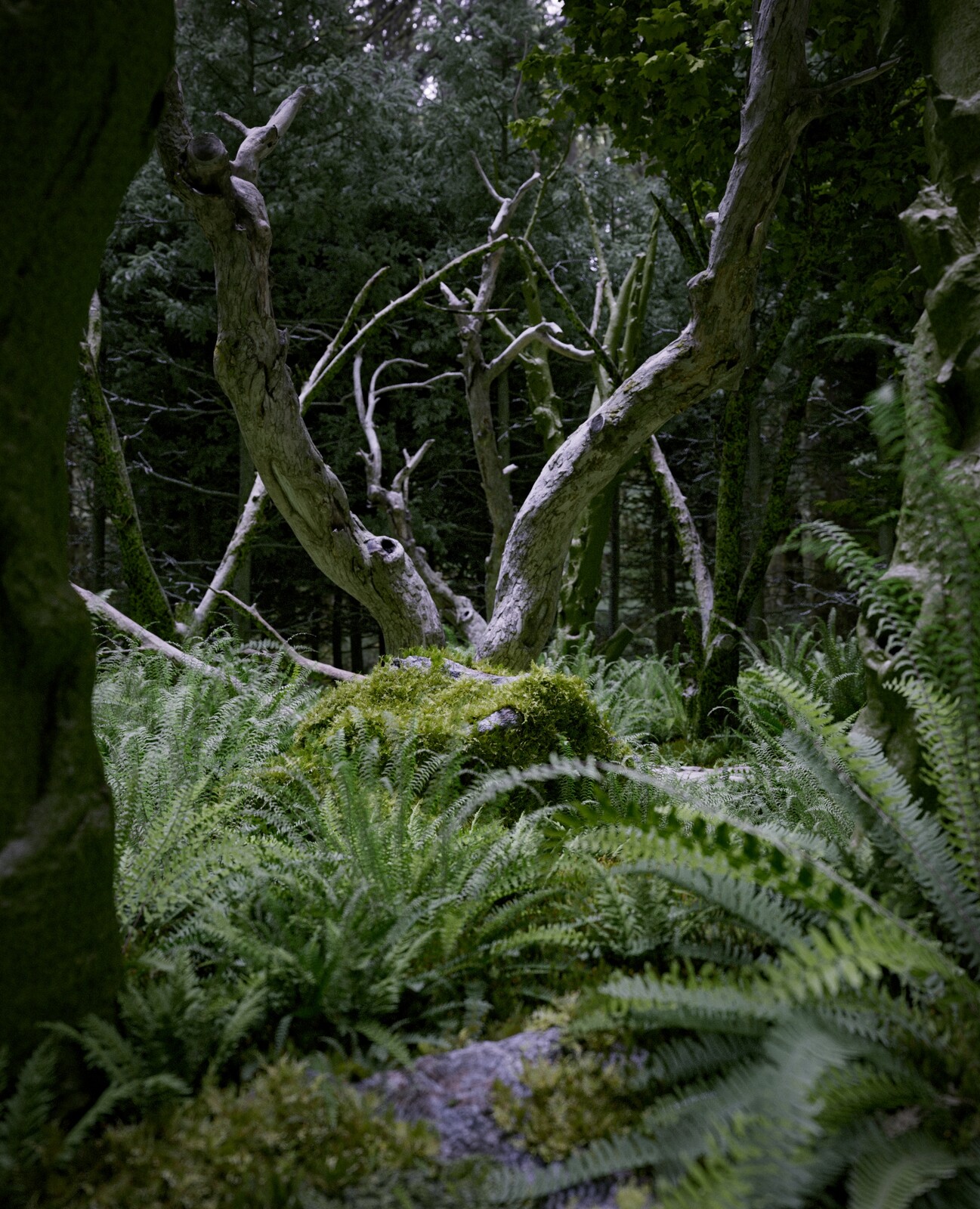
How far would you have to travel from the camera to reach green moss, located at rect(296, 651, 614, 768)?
2830 millimetres

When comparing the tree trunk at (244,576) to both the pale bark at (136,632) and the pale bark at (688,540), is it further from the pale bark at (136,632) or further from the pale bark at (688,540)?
the pale bark at (688,540)

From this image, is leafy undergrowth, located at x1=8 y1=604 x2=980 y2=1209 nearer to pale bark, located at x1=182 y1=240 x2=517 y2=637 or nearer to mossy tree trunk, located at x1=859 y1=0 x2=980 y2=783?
mossy tree trunk, located at x1=859 y1=0 x2=980 y2=783

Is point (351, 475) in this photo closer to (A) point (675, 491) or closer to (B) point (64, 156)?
(A) point (675, 491)

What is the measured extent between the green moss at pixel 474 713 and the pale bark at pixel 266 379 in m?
1.20

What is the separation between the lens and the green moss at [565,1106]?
3.71ft

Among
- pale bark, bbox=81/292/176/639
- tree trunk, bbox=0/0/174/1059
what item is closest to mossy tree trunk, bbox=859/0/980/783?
tree trunk, bbox=0/0/174/1059

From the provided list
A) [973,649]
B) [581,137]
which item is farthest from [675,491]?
[581,137]

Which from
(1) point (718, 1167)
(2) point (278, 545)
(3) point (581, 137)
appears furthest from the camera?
(3) point (581, 137)

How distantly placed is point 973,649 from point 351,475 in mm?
9040

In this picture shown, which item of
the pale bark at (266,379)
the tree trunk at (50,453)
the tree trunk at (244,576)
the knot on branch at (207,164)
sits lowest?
the tree trunk at (50,453)

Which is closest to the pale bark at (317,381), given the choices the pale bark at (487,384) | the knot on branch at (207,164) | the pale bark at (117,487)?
the pale bark at (117,487)

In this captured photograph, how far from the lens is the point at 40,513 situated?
1.16 metres

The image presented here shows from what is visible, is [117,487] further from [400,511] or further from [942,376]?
[942,376]

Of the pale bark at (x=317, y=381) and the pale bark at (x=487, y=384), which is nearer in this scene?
the pale bark at (x=317, y=381)
